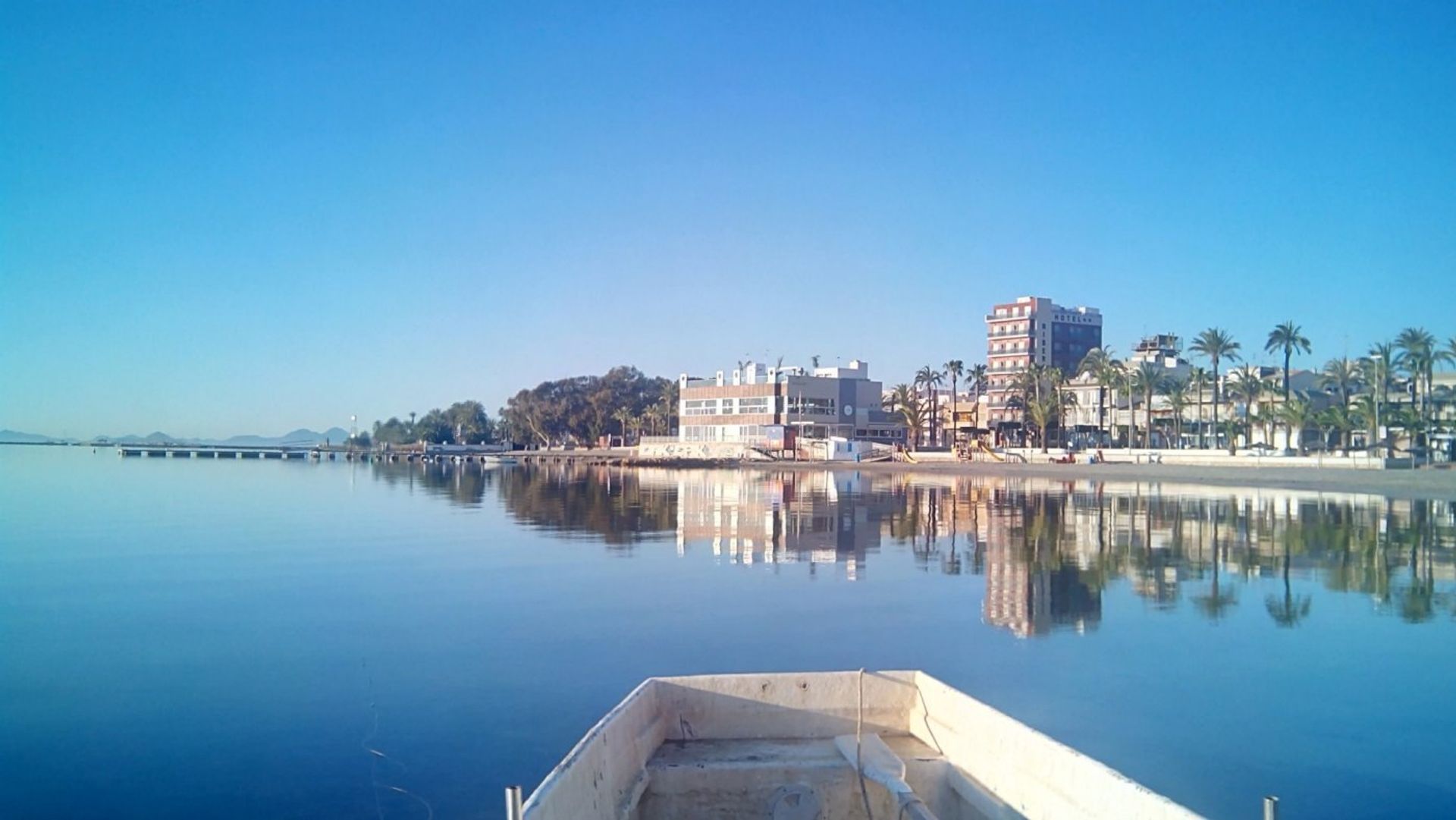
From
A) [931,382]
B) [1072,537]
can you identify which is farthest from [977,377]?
[1072,537]

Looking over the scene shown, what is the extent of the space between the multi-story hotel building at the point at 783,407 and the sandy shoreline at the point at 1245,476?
16.5m

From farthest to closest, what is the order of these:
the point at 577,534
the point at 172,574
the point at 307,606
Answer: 1. the point at 577,534
2. the point at 172,574
3. the point at 307,606

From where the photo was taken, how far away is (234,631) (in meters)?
17.7

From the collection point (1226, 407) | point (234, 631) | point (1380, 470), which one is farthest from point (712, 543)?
point (1226, 407)

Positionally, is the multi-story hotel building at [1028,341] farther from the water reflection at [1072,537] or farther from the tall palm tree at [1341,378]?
the water reflection at [1072,537]

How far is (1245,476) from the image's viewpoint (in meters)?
61.2

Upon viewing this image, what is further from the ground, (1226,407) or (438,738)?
(1226,407)

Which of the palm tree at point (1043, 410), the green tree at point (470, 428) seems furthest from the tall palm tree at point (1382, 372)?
the green tree at point (470, 428)

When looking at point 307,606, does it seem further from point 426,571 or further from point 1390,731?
point 1390,731

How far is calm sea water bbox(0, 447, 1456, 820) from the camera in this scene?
10.4 meters

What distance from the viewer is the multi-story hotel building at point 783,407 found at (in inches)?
4176

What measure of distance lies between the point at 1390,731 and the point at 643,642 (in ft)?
32.8

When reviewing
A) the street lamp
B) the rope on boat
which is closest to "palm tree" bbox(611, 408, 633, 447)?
the street lamp

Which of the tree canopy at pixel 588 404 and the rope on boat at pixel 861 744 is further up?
the tree canopy at pixel 588 404
